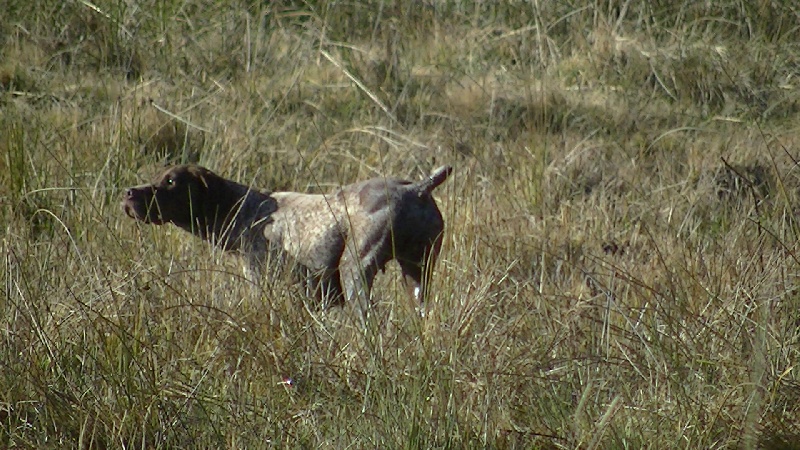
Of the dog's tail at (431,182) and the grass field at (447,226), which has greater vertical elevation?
the dog's tail at (431,182)

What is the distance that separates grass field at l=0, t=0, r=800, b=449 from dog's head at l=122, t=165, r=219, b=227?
0.47 ft

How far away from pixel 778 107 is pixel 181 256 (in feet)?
14.3

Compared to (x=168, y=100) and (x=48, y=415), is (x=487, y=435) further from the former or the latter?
(x=168, y=100)

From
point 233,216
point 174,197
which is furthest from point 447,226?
point 174,197

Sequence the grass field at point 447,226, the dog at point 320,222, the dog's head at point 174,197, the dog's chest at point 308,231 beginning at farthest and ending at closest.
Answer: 1. the dog's head at point 174,197
2. the dog's chest at point 308,231
3. the dog at point 320,222
4. the grass field at point 447,226

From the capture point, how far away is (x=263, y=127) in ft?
22.7

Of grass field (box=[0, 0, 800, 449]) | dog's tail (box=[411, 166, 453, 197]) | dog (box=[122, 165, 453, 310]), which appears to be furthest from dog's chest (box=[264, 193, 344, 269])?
dog's tail (box=[411, 166, 453, 197])

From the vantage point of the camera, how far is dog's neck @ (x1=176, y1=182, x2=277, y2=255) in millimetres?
5145

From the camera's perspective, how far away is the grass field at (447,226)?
12.7ft

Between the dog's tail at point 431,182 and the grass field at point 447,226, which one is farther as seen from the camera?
the dog's tail at point 431,182

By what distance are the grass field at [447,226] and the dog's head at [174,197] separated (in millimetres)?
142

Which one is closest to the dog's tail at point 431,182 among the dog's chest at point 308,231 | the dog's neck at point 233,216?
the dog's chest at point 308,231

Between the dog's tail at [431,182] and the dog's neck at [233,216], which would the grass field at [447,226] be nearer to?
the dog's neck at [233,216]

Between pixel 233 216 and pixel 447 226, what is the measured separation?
34.7 inches
